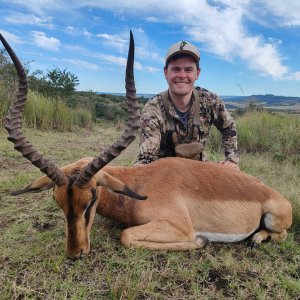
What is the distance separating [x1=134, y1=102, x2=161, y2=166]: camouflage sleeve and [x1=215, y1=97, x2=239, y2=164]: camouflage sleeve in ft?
3.85

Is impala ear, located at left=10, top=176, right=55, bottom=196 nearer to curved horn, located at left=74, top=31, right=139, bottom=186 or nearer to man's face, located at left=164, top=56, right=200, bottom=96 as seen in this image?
curved horn, located at left=74, top=31, right=139, bottom=186

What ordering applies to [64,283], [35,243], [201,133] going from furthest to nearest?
[201,133] → [35,243] → [64,283]

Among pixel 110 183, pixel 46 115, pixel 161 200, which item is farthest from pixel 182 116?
→ pixel 46 115

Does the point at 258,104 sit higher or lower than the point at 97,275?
higher

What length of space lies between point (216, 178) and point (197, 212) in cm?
49

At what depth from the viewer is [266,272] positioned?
388 cm

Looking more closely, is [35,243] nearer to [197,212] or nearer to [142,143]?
[197,212]

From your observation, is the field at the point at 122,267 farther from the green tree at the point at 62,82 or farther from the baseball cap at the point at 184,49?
the green tree at the point at 62,82

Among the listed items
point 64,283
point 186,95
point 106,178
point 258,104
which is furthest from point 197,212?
point 258,104

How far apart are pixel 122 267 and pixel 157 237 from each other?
0.56 metres

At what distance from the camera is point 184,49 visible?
5895mm

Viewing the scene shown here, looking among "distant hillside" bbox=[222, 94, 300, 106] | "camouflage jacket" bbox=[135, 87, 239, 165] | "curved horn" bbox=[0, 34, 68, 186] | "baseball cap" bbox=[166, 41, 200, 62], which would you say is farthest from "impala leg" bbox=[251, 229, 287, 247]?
"distant hillside" bbox=[222, 94, 300, 106]

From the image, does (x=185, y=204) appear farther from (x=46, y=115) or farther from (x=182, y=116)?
(x=46, y=115)

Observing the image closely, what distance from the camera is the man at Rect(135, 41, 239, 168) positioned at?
5961 mm
